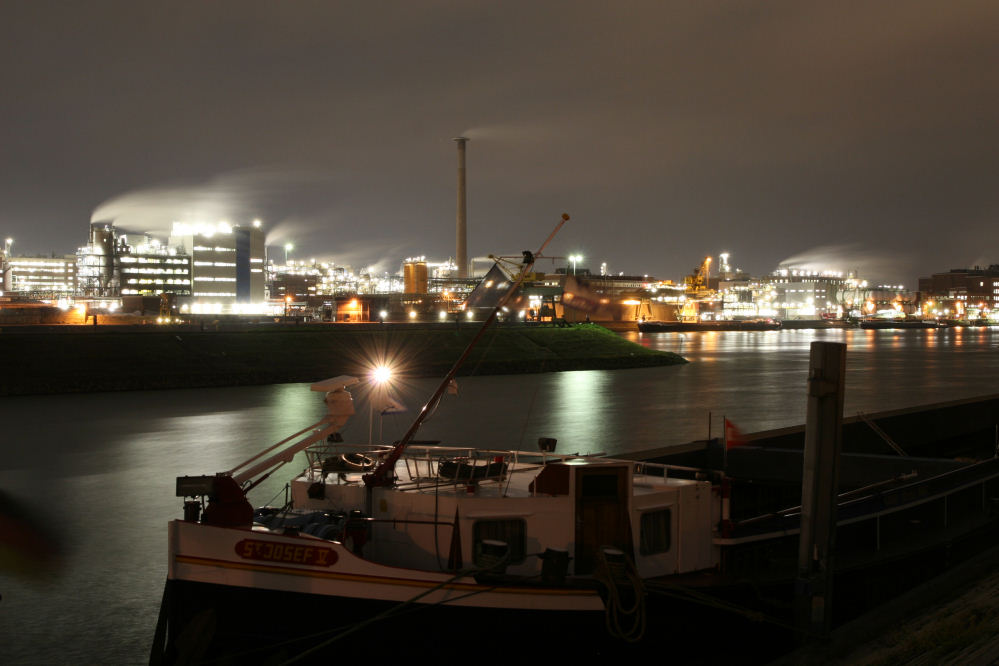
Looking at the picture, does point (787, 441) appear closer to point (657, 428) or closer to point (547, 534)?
point (657, 428)

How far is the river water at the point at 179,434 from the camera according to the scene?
11148mm

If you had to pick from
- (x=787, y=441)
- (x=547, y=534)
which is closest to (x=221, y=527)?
(x=547, y=534)

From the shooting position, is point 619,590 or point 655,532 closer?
point 619,590

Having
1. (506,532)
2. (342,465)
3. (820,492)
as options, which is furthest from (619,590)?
(342,465)

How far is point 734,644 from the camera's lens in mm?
10258

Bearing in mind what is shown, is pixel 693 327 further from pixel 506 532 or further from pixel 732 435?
pixel 506 532

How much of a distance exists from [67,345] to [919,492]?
47.3 m

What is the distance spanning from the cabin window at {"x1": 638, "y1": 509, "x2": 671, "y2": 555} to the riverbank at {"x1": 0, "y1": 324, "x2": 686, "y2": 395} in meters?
23.6

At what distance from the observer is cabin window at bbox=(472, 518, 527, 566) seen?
955 cm

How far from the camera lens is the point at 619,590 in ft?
30.0

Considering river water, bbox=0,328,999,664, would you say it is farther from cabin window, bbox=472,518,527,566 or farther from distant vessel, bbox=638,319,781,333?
distant vessel, bbox=638,319,781,333

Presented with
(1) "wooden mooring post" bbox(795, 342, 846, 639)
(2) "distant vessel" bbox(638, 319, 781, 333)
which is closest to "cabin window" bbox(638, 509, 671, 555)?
(1) "wooden mooring post" bbox(795, 342, 846, 639)

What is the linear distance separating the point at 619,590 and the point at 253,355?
4678 cm

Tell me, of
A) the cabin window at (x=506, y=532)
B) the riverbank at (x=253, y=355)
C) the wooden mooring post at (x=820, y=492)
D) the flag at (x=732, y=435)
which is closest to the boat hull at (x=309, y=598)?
the cabin window at (x=506, y=532)
